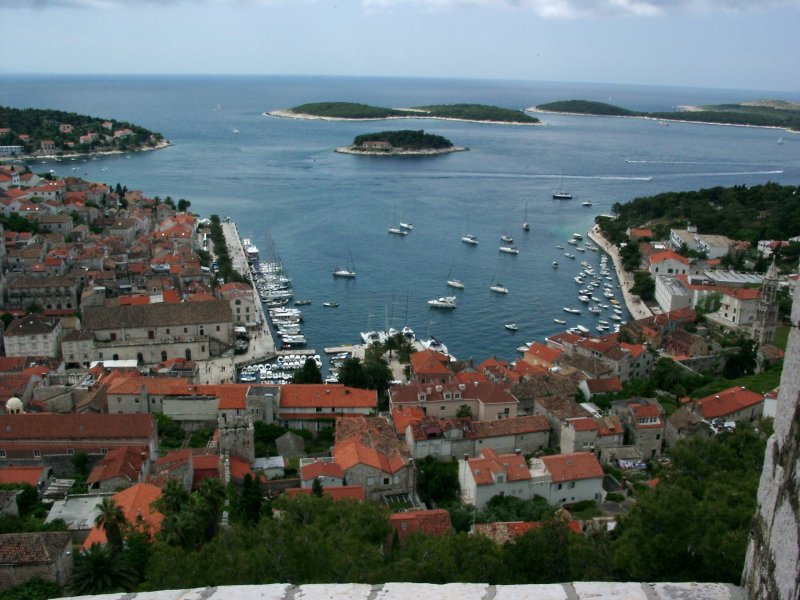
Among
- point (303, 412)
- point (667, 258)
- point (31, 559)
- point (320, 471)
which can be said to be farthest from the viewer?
point (667, 258)

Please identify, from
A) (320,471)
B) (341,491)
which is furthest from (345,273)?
(341,491)

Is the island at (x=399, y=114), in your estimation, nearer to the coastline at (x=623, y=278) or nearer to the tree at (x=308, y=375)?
the coastline at (x=623, y=278)

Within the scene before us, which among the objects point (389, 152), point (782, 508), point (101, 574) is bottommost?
point (101, 574)

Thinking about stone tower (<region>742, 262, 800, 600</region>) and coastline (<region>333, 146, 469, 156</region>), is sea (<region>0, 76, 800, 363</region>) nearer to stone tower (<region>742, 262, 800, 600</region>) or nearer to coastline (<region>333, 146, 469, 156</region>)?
coastline (<region>333, 146, 469, 156</region>)

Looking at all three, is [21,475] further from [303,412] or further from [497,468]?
[497,468]

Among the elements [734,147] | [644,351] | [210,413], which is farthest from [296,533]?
[734,147]

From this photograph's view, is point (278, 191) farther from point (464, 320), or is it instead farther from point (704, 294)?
point (704, 294)

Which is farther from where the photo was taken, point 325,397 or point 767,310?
point 767,310
